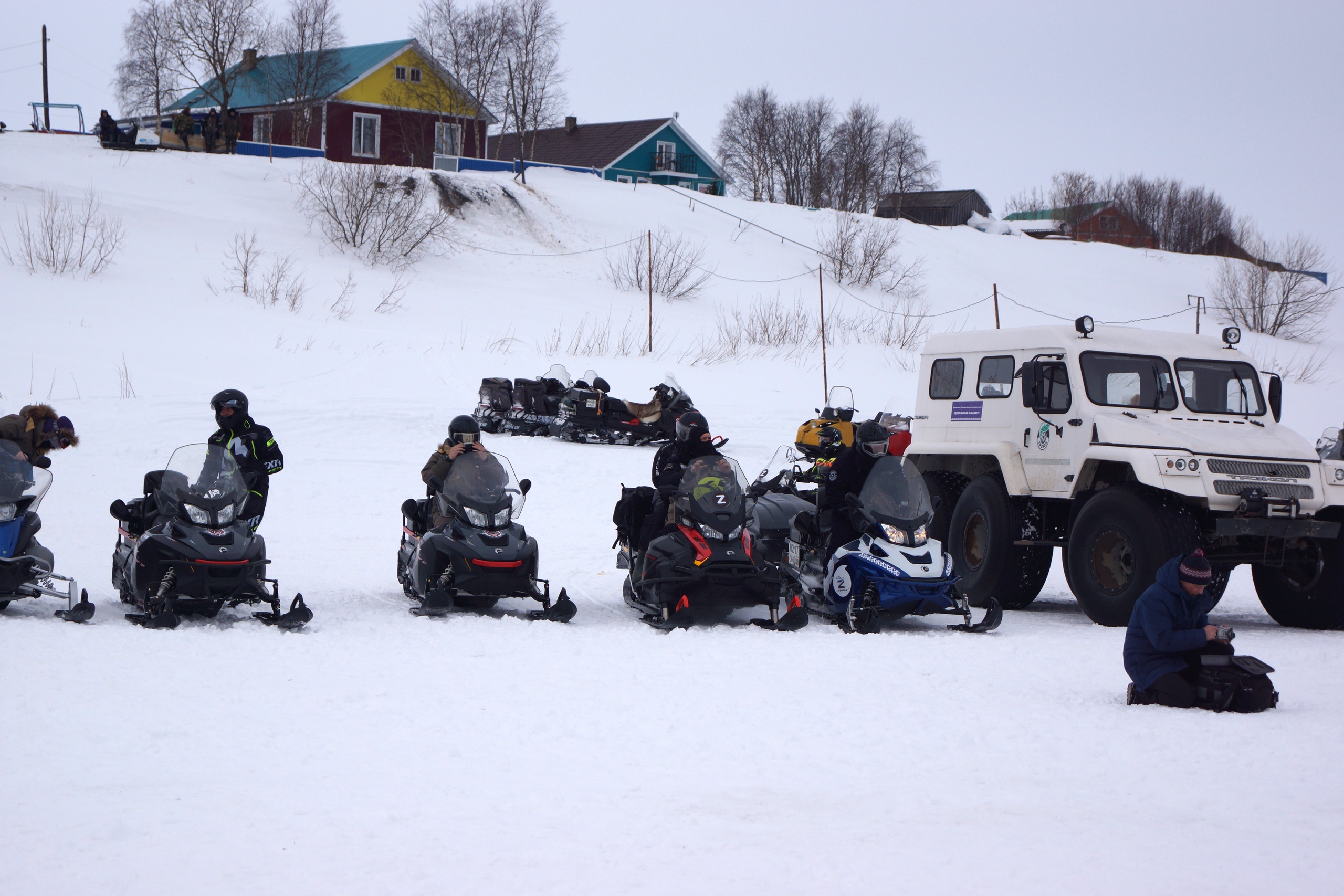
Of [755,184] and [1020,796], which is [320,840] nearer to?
[1020,796]

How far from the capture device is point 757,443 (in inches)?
874

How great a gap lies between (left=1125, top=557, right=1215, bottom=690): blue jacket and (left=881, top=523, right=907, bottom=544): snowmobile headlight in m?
2.88

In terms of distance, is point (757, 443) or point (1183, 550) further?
point (757, 443)

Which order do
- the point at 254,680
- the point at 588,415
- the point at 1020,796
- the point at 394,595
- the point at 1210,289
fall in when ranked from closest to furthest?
1. the point at 1020,796
2. the point at 254,680
3. the point at 394,595
4. the point at 588,415
5. the point at 1210,289

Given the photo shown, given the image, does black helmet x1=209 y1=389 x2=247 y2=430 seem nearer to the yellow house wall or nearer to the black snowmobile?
the black snowmobile

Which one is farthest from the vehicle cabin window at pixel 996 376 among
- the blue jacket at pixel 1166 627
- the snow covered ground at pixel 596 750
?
the blue jacket at pixel 1166 627

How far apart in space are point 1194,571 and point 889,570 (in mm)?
3077

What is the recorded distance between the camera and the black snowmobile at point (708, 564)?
9609 mm

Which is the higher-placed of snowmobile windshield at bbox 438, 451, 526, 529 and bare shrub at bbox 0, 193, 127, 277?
bare shrub at bbox 0, 193, 127, 277

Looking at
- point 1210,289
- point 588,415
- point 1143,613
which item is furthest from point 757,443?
point 1210,289

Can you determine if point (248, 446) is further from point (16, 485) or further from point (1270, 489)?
point (1270, 489)

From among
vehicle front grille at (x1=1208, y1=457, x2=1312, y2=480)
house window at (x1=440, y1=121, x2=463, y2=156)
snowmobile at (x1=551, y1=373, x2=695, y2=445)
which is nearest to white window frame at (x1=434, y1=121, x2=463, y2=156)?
house window at (x1=440, y1=121, x2=463, y2=156)

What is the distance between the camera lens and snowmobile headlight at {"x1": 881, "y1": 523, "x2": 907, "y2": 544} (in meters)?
9.95

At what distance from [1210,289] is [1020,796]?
54806 mm
